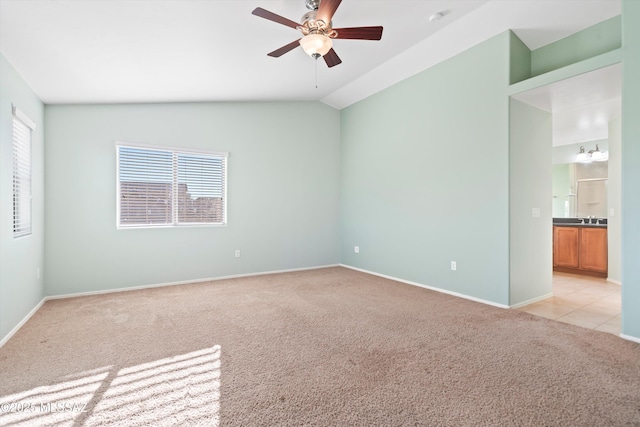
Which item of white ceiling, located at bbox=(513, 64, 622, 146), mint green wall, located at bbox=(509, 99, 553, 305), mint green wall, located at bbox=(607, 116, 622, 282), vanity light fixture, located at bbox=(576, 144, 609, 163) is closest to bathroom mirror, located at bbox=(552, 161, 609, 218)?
vanity light fixture, located at bbox=(576, 144, 609, 163)

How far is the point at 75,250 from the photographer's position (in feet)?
13.7

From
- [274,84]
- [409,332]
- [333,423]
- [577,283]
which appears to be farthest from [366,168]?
[333,423]

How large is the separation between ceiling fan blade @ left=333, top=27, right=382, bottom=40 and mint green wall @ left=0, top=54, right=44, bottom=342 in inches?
118

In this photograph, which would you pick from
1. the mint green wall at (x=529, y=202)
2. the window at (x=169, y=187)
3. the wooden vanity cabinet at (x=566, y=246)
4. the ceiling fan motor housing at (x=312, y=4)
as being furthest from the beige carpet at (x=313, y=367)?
the wooden vanity cabinet at (x=566, y=246)

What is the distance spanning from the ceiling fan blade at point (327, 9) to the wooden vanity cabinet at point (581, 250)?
18.6 feet

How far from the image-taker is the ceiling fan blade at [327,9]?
2371mm

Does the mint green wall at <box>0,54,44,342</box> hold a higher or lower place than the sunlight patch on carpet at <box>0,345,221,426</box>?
higher

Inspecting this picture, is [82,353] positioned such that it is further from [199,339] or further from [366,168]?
[366,168]

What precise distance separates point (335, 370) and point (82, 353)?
205 centimetres

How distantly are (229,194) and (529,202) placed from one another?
4.34 meters

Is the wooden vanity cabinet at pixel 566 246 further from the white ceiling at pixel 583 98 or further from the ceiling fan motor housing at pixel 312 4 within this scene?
the ceiling fan motor housing at pixel 312 4

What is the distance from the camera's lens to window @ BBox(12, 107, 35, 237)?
315 centimetres

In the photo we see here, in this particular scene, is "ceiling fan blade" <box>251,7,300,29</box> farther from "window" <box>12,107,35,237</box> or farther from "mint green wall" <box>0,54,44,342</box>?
"window" <box>12,107,35,237</box>

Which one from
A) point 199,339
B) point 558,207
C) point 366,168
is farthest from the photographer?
point 558,207
